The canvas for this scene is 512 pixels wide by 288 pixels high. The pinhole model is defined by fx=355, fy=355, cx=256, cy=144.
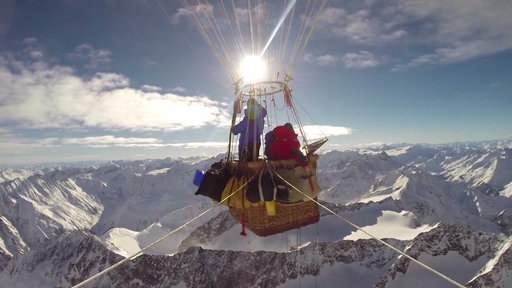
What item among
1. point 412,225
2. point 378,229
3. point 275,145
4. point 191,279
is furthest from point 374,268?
point 275,145

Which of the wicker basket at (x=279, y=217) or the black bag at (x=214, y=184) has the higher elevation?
the black bag at (x=214, y=184)

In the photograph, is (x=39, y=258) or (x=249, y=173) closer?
(x=249, y=173)

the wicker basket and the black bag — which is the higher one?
the black bag

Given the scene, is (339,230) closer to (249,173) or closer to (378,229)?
(378,229)

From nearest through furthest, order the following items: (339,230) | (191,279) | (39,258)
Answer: (191,279) < (339,230) < (39,258)

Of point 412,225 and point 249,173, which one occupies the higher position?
point 249,173

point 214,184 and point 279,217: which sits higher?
point 214,184

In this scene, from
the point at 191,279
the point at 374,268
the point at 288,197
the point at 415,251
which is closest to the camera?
the point at 288,197

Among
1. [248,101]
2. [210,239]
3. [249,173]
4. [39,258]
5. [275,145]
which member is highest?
[248,101]
